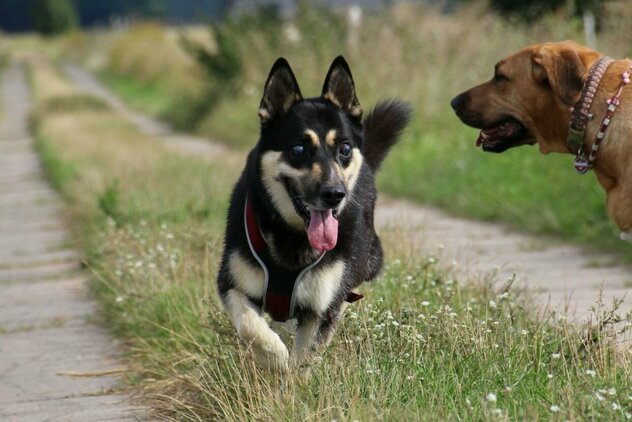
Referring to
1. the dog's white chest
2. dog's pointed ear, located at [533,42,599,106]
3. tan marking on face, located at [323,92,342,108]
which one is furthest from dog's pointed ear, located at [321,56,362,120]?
dog's pointed ear, located at [533,42,599,106]

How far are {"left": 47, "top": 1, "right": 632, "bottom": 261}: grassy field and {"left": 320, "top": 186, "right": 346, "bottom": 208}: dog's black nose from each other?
11.4ft

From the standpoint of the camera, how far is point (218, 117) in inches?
806

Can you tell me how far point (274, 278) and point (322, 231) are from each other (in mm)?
300

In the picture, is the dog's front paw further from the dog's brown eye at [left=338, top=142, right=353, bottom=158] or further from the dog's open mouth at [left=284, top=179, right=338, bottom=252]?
the dog's brown eye at [left=338, top=142, right=353, bottom=158]

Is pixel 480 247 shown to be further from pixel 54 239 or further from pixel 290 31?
pixel 290 31

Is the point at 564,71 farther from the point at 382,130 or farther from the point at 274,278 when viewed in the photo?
the point at 274,278

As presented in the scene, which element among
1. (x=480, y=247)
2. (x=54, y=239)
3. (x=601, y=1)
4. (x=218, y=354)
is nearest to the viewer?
(x=218, y=354)

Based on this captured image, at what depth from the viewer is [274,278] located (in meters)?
4.79

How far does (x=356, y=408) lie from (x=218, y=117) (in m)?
16.9

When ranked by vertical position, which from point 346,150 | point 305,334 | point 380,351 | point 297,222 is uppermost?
point 346,150

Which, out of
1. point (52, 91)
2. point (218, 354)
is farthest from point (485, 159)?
point (52, 91)

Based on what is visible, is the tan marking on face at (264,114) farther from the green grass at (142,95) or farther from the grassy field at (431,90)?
the green grass at (142,95)

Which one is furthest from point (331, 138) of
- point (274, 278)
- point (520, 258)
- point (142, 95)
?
point (142, 95)

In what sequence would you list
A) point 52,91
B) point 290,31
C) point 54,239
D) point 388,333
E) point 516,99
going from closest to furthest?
1. point 388,333
2. point 516,99
3. point 54,239
4. point 290,31
5. point 52,91
